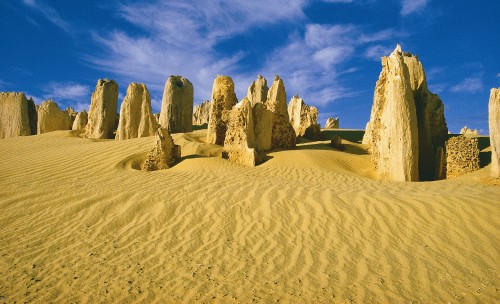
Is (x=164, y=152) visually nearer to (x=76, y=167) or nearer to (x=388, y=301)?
(x=76, y=167)

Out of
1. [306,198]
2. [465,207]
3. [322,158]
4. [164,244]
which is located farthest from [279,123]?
[164,244]

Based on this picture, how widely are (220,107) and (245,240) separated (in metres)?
8.19

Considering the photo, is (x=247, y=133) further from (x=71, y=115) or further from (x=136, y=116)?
(x=71, y=115)

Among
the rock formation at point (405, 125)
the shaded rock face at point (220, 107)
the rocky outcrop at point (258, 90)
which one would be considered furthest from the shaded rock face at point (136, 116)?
the rocky outcrop at point (258, 90)

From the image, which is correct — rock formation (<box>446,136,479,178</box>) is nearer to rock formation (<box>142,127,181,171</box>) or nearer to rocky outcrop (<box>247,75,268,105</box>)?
rock formation (<box>142,127,181,171</box>)

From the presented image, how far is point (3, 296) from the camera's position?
297cm

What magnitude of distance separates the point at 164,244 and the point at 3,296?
166cm

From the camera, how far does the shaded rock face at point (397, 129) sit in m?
7.75

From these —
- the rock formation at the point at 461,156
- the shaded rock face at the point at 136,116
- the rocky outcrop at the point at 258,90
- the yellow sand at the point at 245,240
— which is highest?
the rocky outcrop at the point at 258,90

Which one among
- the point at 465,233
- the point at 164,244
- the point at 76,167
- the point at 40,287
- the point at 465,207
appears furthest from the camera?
the point at 76,167

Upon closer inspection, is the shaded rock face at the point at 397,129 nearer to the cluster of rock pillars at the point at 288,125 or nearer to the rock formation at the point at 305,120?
the cluster of rock pillars at the point at 288,125

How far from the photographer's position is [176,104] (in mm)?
14953

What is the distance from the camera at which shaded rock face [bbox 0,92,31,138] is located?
16875 millimetres

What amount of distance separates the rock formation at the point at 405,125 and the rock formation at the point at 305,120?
22.5 feet
